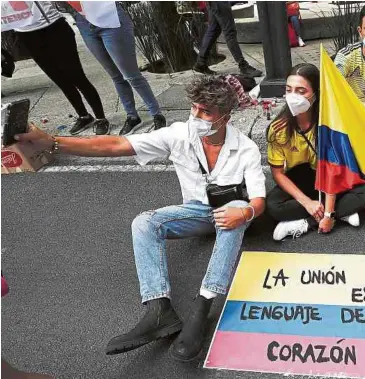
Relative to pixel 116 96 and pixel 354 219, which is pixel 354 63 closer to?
pixel 354 219

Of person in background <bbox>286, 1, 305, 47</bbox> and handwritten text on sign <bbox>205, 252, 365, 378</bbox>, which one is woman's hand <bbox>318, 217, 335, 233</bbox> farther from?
person in background <bbox>286, 1, 305, 47</bbox>

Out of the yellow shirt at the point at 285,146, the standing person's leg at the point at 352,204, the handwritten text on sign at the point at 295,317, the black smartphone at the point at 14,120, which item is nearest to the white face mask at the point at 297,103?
the yellow shirt at the point at 285,146

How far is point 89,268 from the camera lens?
3061mm

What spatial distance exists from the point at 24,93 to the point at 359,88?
4.20m

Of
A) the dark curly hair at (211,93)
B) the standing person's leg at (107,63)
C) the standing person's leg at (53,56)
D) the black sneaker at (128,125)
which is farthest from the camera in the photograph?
the black sneaker at (128,125)

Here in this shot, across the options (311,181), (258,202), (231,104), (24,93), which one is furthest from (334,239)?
(24,93)

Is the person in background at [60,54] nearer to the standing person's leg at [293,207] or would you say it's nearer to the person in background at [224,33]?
the person in background at [224,33]

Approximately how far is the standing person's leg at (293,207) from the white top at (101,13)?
1690mm

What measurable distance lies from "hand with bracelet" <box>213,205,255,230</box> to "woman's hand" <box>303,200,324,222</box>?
492 mm

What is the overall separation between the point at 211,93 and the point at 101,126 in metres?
2.19

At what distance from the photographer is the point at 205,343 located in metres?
2.33

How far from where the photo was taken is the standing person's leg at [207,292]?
2217mm

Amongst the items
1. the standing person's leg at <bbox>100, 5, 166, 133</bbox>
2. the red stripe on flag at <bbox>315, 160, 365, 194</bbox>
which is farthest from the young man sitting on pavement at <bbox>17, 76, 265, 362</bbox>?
the standing person's leg at <bbox>100, 5, 166, 133</bbox>

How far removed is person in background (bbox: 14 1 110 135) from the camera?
4211 mm
